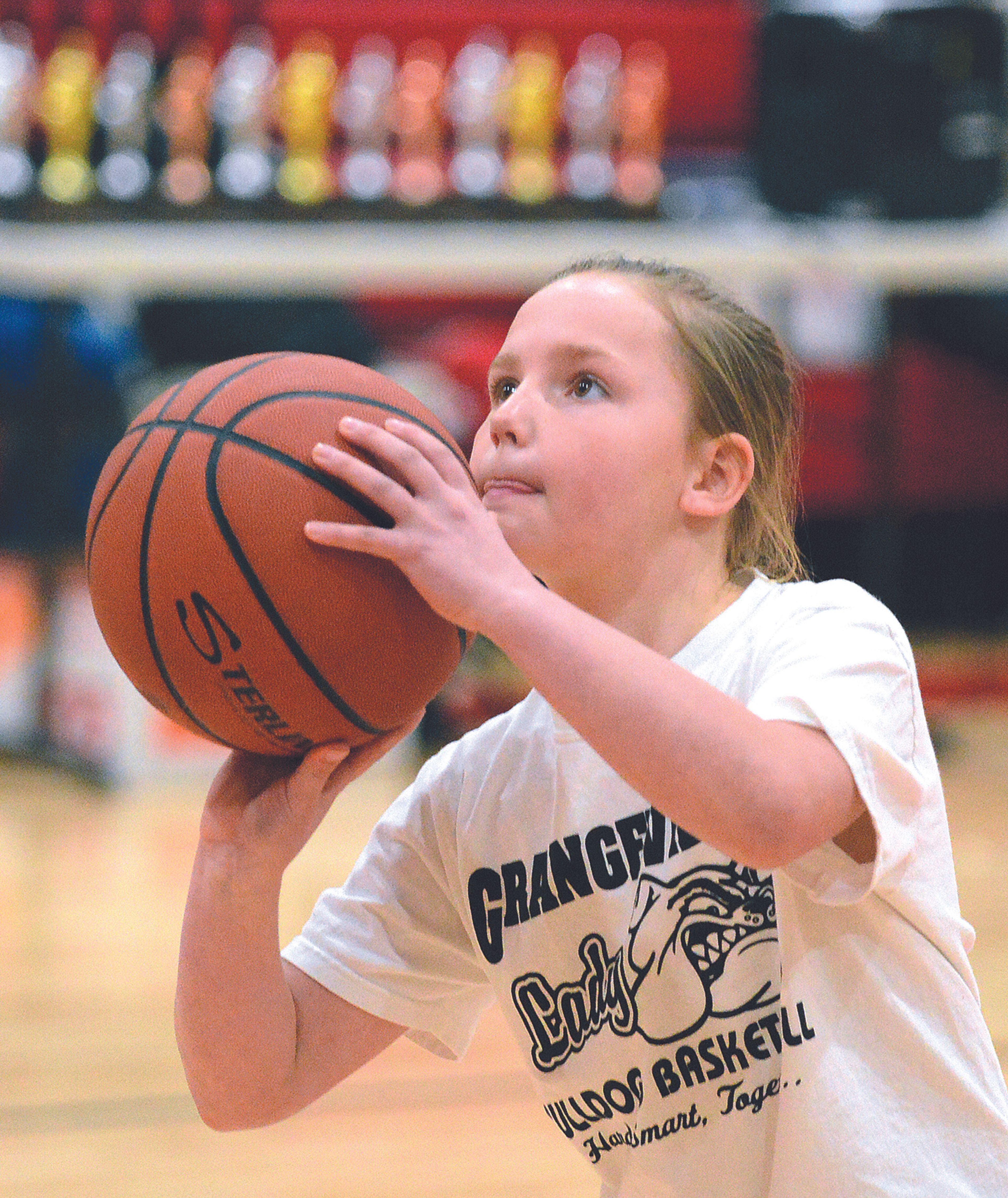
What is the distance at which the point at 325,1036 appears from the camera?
154 cm

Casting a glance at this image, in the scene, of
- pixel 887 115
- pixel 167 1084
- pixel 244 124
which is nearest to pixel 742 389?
pixel 167 1084

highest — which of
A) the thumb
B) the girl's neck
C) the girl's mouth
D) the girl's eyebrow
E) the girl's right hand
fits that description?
the girl's eyebrow

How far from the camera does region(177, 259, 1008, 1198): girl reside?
1.16 m

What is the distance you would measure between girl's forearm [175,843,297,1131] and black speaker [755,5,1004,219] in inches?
178

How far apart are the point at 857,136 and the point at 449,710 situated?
2.45m

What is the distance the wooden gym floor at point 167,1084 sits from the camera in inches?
82.6

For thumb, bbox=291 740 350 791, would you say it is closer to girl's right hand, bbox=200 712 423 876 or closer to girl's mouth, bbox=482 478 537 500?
girl's right hand, bbox=200 712 423 876

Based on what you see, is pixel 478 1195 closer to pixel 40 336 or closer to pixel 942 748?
pixel 942 748

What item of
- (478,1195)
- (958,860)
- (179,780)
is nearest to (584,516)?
(478,1195)

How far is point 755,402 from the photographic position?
60.2 inches

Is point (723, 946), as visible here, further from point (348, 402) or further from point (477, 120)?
point (477, 120)

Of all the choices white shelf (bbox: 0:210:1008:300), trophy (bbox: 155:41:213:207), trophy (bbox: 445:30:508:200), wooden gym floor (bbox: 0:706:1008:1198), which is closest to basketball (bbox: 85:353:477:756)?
wooden gym floor (bbox: 0:706:1008:1198)

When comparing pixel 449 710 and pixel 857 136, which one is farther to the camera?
pixel 857 136

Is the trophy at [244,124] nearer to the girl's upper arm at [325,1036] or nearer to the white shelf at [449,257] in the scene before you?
the white shelf at [449,257]
